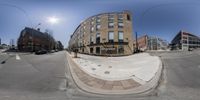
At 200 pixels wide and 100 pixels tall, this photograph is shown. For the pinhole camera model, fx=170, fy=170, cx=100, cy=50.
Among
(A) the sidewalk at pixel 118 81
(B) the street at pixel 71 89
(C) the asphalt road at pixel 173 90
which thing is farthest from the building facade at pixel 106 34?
(B) the street at pixel 71 89

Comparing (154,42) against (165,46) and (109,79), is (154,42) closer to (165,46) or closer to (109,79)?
(165,46)

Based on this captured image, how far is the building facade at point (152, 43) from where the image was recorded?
5.51 metres

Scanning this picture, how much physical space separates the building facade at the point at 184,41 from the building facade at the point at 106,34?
1.41m

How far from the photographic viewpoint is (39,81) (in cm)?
710

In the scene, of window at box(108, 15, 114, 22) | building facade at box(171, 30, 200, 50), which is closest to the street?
building facade at box(171, 30, 200, 50)

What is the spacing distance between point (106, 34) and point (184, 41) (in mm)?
2668

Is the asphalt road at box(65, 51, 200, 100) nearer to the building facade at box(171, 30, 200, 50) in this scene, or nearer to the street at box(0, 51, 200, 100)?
the street at box(0, 51, 200, 100)

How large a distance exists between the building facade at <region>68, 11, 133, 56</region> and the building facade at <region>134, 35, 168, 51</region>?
1.12 ft

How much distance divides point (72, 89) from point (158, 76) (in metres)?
3.86

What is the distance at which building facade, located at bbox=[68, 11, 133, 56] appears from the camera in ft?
19.4

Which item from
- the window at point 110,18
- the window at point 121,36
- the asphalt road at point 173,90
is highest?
the window at point 110,18

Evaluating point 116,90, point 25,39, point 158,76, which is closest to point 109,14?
point 116,90

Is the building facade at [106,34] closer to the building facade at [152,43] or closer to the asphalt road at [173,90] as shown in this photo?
the building facade at [152,43]

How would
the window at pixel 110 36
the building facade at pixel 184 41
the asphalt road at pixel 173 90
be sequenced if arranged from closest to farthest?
the asphalt road at pixel 173 90 → the building facade at pixel 184 41 → the window at pixel 110 36
